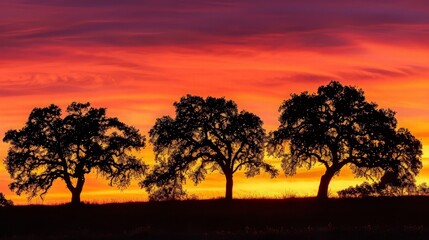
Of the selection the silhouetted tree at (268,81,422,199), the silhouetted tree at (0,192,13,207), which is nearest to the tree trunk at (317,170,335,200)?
the silhouetted tree at (268,81,422,199)

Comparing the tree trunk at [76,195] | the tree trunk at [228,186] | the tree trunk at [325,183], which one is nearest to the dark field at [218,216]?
the tree trunk at [325,183]

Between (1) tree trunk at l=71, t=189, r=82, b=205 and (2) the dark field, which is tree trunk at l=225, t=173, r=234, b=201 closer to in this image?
(2) the dark field

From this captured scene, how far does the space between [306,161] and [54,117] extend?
66.7ft

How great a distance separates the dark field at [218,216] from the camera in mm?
46531

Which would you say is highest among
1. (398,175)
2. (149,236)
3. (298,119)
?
(298,119)

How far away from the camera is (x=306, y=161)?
62.5 metres

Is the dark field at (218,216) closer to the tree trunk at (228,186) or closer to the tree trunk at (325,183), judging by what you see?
the tree trunk at (325,183)

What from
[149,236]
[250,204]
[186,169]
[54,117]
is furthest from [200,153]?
[149,236]

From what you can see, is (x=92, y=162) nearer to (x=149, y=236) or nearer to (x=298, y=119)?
(x=298, y=119)

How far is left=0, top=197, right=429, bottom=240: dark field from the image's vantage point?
153 ft

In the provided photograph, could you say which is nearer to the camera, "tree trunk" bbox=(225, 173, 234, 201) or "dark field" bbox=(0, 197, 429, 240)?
"dark field" bbox=(0, 197, 429, 240)

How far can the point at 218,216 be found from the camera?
52.3 m

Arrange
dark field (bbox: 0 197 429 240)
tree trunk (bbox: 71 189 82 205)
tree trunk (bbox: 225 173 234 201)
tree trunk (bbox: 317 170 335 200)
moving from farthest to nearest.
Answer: tree trunk (bbox: 71 189 82 205)
tree trunk (bbox: 225 173 234 201)
tree trunk (bbox: 317 170 335 200)
dark field (bbox: 0 197 429 240)

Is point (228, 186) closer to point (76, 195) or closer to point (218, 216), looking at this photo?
point (218, 216)
